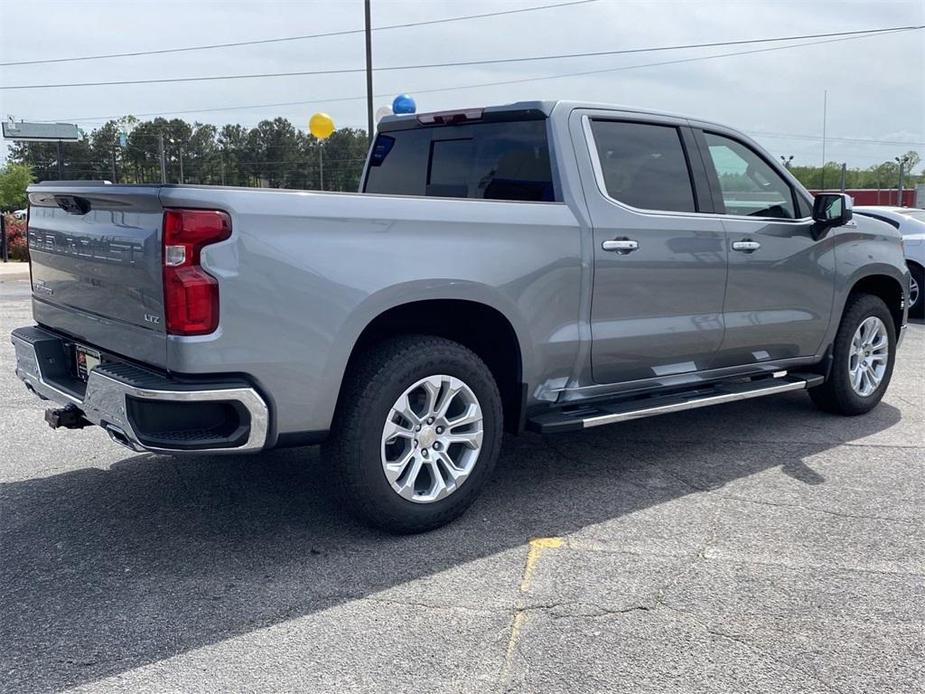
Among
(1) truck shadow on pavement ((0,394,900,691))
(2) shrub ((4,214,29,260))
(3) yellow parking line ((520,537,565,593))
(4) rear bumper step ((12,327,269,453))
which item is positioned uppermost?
(4) rear bumper step ((12,327,269,453))

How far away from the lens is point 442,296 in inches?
157

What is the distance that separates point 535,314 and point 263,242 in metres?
1.41

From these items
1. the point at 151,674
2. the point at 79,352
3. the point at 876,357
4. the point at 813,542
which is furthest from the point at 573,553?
the point at 876,357

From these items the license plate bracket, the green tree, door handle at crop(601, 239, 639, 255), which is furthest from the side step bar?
the green tree

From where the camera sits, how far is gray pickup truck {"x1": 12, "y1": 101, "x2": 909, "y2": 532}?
347cm

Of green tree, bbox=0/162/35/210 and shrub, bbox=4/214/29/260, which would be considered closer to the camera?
shrub, bbox=4/214/29/260

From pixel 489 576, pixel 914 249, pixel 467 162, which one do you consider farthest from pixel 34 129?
pixel 489 576

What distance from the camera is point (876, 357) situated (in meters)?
6.52

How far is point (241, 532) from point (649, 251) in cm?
243

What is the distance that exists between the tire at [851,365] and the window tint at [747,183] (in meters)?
0.93

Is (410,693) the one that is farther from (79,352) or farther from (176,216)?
(79,352)

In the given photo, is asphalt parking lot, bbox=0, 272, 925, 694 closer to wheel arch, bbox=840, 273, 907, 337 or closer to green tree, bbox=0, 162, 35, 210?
wheel arch, bbox=840, 273, 907, 337

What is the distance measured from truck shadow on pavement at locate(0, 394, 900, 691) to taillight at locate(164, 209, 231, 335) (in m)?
0.95

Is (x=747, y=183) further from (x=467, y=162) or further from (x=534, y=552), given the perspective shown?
(x=534, y=552)
